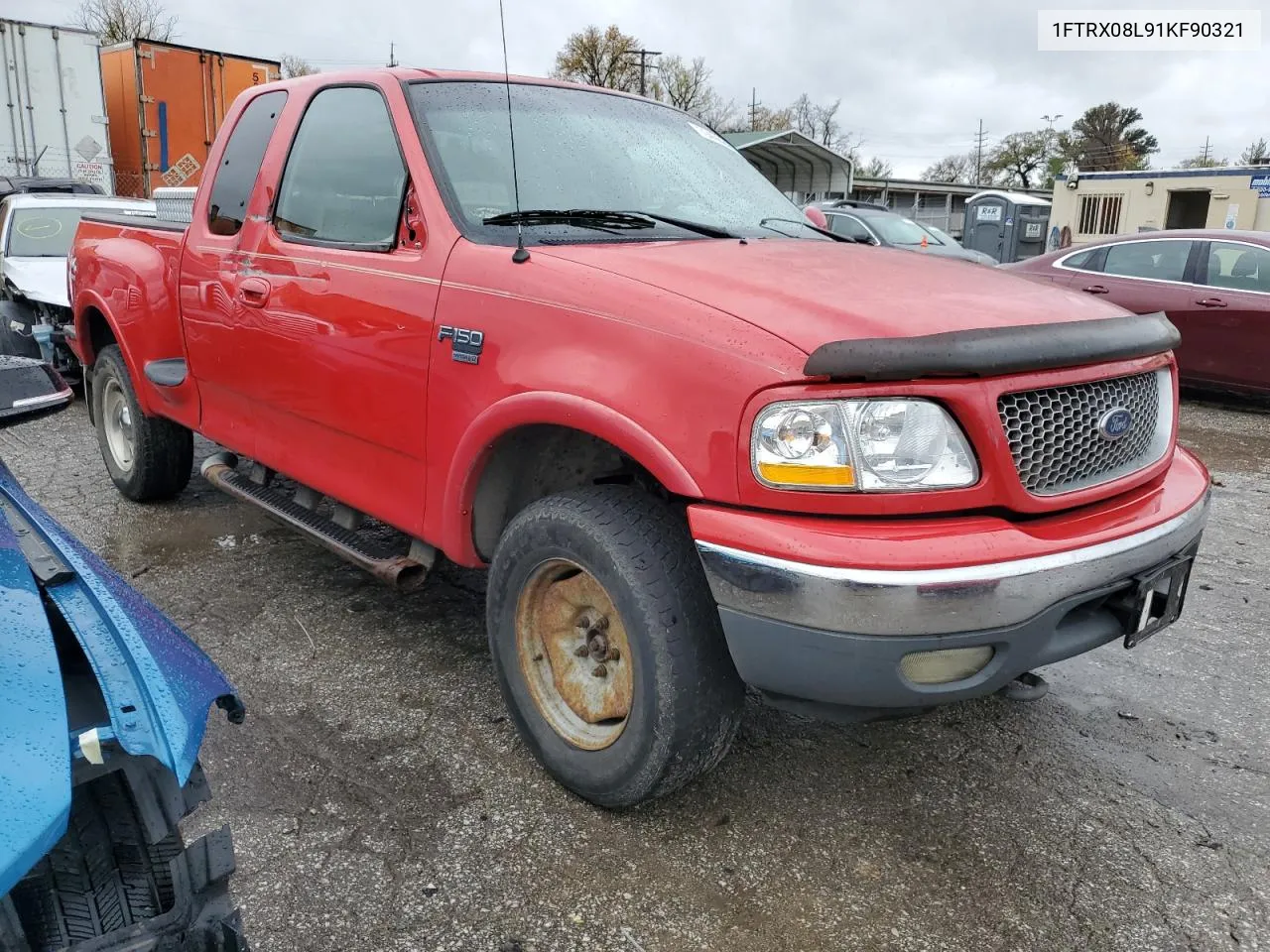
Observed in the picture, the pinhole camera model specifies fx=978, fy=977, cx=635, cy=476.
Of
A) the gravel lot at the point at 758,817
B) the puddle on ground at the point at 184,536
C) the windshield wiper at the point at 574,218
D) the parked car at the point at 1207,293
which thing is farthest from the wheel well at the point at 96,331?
the parked car at the point at 1207,293

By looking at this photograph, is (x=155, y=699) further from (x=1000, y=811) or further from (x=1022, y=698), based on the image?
(x=1022, y=698)

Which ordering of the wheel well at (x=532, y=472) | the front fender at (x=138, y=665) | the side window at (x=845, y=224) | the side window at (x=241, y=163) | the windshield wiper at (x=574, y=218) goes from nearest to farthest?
the front fender at (x=138, y=665), the wheel well at (x=532, y=472), the windshield wiper at (x=574, y=218), the side window at (x=241, y=163), the side window at (x=845, y=224)

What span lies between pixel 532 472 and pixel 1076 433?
1.52m

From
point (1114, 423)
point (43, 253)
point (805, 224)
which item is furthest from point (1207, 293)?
point (43, 253)

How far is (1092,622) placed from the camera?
2.37 m

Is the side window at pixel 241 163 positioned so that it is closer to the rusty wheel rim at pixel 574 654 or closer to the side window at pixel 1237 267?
the rusty wheel rim at pixel 574 654

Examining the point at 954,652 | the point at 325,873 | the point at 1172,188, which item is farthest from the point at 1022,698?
the point at 1172,188

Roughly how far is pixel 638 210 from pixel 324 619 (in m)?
2.09

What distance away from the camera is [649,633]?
2340 millimetres

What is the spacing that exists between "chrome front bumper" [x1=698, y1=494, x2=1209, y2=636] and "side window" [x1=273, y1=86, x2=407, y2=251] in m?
1.70

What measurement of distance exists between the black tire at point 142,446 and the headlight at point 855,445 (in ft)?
12.9

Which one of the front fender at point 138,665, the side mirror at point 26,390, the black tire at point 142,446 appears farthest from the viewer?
the black tire at point 142,446

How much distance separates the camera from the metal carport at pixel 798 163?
1938cm

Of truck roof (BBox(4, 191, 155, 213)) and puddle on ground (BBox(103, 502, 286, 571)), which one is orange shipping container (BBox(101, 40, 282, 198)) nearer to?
truck roof (BBox(4, 191, 155, 213))
